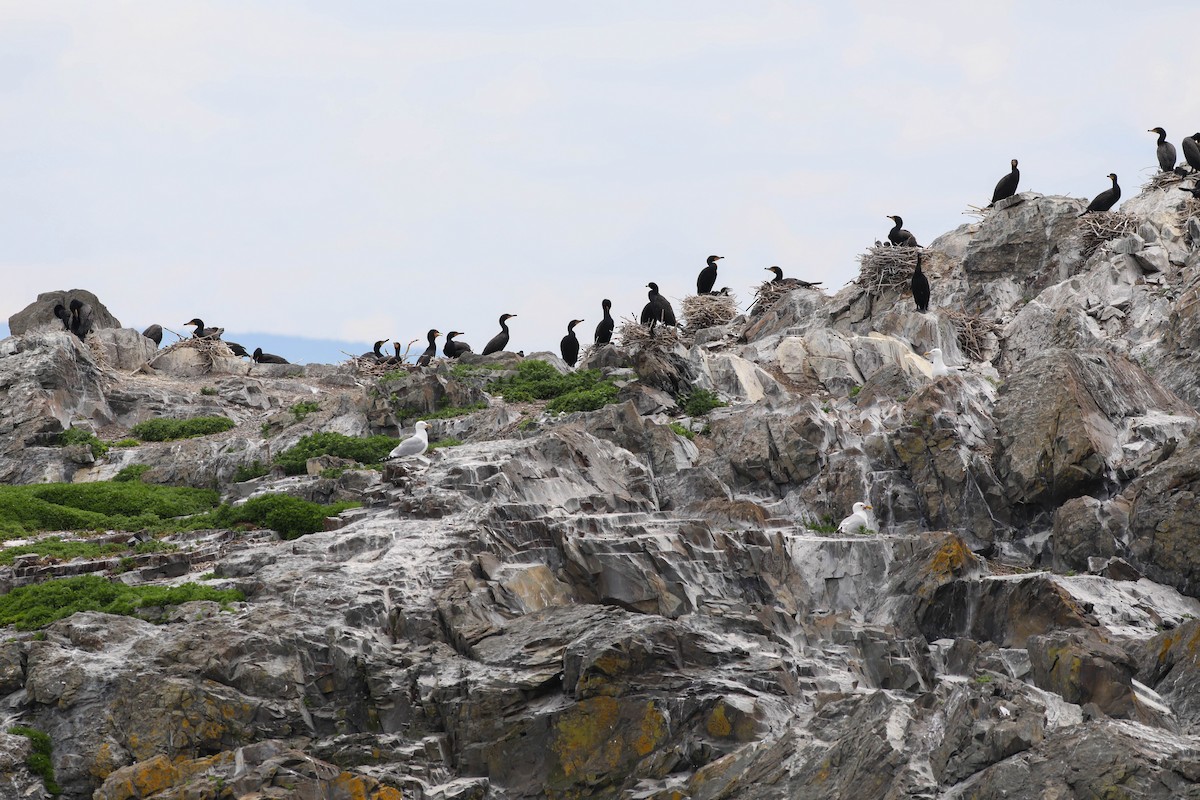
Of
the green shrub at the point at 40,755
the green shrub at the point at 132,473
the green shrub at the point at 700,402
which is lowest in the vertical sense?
the green shrub at the point at 40,755

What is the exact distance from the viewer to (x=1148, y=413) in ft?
78.9

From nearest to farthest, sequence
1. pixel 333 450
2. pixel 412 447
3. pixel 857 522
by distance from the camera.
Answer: pixel 857 522 < pixel 412 447 < pixel 333 450

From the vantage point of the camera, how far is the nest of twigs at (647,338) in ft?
95.8

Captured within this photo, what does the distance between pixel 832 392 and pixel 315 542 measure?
45.7 feet

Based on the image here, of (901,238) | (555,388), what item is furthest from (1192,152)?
(555,388)

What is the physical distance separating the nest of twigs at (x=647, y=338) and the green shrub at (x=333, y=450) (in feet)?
21.3

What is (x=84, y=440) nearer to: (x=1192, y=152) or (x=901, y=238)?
(x=901, y=238)

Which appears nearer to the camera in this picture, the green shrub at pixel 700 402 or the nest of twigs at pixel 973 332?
the green shrub at pixel 700 402

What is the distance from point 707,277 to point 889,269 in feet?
23.0

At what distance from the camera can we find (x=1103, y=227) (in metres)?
32.8

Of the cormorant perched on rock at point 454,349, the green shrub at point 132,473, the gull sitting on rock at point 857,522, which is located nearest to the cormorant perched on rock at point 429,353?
the cormorant perched on rock at point 454,349

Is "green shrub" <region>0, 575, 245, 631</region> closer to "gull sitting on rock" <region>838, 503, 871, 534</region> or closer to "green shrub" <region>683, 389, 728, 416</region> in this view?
"gull sitting on rock" <region>838, 503, 871, 534</region>

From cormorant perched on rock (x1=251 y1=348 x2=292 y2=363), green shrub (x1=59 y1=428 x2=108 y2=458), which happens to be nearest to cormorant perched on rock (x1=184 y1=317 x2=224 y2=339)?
cormorant perched on rock (x1=251 y1=348 x2=292 y2=363)

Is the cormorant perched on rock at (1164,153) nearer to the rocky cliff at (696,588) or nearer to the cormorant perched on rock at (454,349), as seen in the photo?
the rocky cliff at (696,588)
